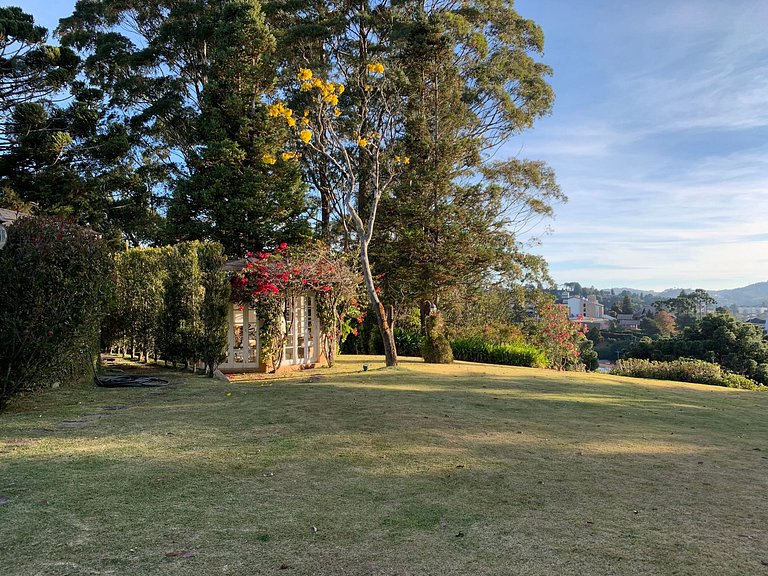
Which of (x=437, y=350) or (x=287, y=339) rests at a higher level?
(x=287, y=339)

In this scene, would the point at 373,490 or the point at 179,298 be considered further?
the point at 179,298

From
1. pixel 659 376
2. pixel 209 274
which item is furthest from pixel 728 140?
pixel 209 274

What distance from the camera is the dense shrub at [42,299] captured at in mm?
5574

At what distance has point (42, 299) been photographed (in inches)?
225

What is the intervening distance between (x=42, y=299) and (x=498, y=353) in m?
14.1

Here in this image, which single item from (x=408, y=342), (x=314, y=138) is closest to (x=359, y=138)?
(x=314, y=138)

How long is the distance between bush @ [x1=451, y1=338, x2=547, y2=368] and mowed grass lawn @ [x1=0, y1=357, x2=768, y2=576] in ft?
32.3

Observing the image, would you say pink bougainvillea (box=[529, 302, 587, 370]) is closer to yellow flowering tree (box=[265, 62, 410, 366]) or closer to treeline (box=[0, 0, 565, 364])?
treeline (box=[0, 0, 565, 364])

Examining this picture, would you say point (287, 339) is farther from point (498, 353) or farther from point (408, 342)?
point (408, 342)

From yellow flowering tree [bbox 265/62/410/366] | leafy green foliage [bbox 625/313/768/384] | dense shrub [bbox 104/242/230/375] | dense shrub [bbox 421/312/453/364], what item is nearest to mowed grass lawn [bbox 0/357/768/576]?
dense shrub [bbox 104/242/230/375]

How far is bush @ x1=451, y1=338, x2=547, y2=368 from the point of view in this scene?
1681 cm

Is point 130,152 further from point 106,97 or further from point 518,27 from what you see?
point 518,27

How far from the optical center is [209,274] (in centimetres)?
1031

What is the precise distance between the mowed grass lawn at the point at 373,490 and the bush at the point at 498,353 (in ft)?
A: 32.3
